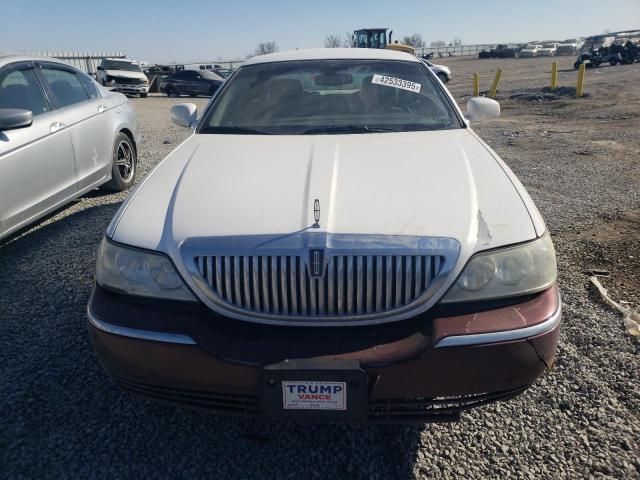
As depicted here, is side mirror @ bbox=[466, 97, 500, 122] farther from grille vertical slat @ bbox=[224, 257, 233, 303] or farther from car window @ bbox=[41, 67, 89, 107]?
car window @ bbox=[41, 67, 89, 107]

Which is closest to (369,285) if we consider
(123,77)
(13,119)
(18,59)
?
(13,119)

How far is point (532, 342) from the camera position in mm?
1761

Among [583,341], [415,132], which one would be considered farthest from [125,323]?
[583,341]

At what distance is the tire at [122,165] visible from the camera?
5523 mm

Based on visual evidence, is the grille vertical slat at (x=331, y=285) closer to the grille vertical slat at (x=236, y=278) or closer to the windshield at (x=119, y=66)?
the grille vertical slat at (x=236, y=278)

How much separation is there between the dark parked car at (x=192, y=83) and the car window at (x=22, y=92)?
65.3 feet

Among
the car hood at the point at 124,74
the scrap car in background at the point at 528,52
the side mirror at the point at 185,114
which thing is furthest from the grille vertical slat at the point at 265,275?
the scrap car in background at the point at 528,52

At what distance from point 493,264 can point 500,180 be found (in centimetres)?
57

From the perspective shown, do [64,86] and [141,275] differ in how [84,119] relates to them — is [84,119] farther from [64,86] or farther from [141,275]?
[141,275]

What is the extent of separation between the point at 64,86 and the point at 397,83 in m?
3.31

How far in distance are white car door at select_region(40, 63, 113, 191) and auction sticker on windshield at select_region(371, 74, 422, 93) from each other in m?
2.87

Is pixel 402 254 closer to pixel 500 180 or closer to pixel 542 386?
pixel 500 180

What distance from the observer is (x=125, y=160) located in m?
5.83

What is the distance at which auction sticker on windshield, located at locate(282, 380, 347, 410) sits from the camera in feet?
5.59
